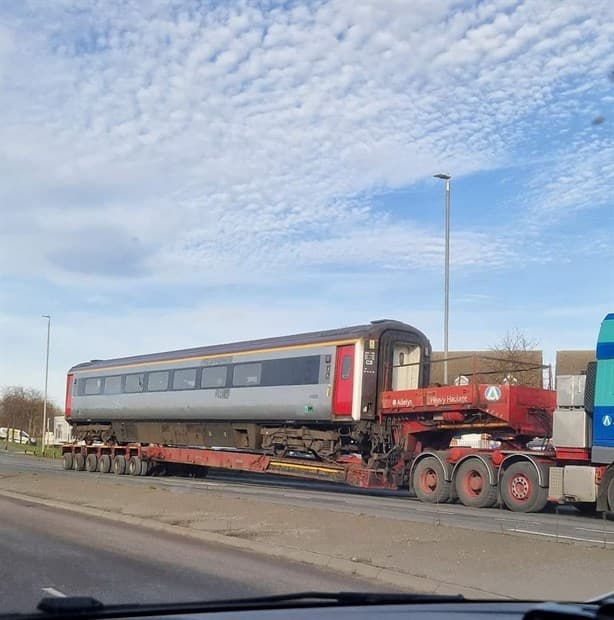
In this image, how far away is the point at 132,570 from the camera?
32.8ft

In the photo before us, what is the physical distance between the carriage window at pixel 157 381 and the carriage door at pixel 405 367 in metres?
9.28

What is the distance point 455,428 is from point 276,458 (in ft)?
19.6

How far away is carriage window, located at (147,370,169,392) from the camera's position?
28780 mm

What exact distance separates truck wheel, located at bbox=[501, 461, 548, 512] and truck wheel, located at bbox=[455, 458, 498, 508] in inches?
13.0

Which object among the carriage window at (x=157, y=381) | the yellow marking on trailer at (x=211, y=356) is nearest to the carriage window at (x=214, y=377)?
the yellow marking on trailer at (x=211, y=356)

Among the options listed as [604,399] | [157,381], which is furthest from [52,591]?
[157,381]

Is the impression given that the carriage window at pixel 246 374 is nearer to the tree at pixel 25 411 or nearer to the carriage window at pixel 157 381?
the carriage window at pixel 157 381

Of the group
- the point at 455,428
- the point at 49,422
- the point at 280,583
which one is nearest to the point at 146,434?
the point at 455,428

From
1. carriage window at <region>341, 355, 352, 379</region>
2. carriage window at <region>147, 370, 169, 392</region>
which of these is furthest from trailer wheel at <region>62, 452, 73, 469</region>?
carriage window at <region>341, 355, 352, 379</region>

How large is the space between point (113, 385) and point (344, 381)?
13316 mm

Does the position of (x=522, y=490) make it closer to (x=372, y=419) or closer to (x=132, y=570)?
(x=372, y=419)

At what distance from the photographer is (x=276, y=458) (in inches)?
949

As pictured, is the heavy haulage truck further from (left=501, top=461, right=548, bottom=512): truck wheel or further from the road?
the road

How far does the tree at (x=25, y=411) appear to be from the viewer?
90.6 metres
